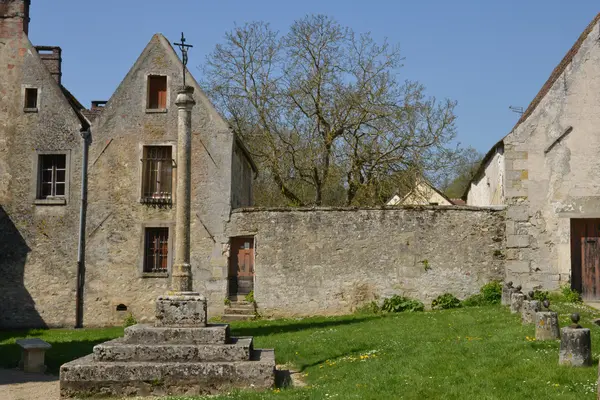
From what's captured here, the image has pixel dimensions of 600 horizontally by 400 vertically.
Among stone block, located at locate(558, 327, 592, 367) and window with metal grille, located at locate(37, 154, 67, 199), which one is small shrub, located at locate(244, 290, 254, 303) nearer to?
window with metal grille, located at locate(37, 154, 67, 199)

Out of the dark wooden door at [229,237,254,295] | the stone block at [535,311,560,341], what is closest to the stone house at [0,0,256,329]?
the dark wooden door at [229,237,254,295]

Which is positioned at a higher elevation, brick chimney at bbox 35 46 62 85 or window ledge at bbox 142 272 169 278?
brick chimney at bbox 35 46 62 85

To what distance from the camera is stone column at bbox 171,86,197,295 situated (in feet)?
33.9

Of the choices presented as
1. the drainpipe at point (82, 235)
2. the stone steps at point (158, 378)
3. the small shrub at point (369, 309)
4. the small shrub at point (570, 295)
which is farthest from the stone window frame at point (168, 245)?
the small shrub at point (570, 295)

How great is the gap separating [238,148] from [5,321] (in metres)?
8.30

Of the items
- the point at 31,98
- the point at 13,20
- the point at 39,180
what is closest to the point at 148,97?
the point at 31,98

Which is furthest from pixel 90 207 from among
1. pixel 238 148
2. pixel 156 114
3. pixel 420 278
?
pixel 420 278

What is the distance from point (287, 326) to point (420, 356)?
7.55 meters

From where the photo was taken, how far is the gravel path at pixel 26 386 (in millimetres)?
9419

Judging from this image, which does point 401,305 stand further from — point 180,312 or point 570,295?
point 180,312

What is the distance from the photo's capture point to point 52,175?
20.0 m

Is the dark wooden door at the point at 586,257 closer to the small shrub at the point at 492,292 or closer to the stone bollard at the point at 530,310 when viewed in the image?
the small shrub at the point at 492,292

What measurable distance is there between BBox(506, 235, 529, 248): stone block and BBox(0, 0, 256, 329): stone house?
764 cm

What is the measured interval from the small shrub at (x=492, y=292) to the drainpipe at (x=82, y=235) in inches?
436
